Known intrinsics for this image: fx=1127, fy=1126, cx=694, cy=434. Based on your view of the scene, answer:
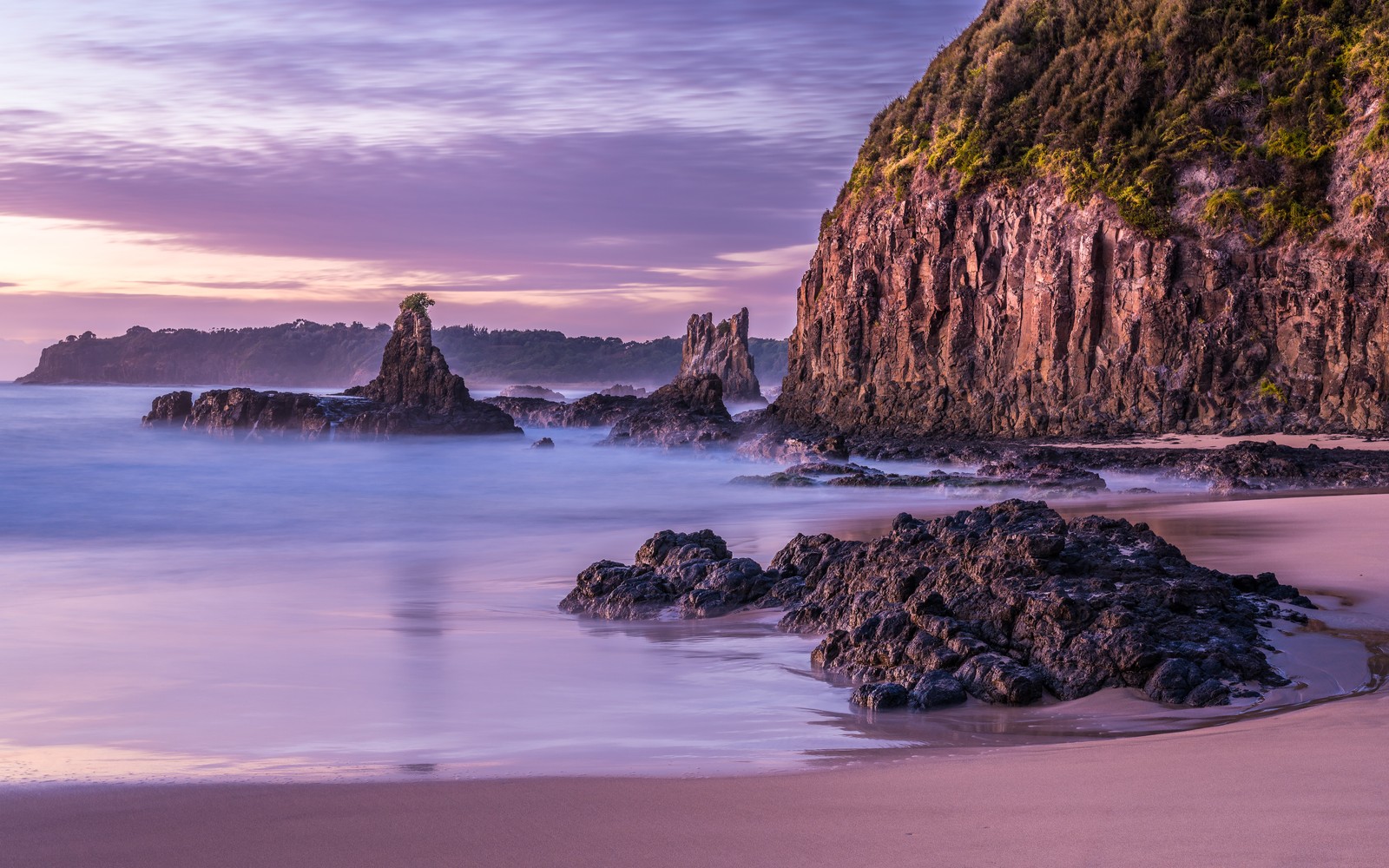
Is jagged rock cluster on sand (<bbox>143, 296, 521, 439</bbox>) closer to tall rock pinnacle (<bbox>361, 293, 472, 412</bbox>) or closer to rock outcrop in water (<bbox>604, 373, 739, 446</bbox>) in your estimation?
tall rock pinnacle (<bbox>361, 293, 472, 412</bbox>)

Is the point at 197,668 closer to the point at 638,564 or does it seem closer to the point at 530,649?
the point at 530,649

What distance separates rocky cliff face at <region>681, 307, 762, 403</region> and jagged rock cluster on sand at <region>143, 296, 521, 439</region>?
27365 mm

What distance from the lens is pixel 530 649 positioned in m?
7.68

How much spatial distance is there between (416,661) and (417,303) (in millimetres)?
35401

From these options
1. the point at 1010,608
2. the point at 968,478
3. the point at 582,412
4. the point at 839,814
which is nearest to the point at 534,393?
the point at 582,412

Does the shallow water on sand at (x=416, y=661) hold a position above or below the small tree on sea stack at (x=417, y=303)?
below

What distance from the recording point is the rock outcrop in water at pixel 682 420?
111 feet

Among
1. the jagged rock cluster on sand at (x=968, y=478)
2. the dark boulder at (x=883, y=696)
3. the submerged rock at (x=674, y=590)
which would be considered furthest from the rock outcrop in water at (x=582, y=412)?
the dark boulder at (x=883, y=696)

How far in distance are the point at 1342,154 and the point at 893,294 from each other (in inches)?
467

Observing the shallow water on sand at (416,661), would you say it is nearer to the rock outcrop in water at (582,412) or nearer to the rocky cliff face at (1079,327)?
the rocky cliff face at (1079,327)

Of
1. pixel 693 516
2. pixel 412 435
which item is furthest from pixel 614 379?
pixel 693 516

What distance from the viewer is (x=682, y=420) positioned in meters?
35.2

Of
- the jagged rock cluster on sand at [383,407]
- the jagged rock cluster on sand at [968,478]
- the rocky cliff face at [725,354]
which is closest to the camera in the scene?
the jagged rock cluster on sand at [968,478]

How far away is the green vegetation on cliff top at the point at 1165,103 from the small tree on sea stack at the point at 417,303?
57.6ft
